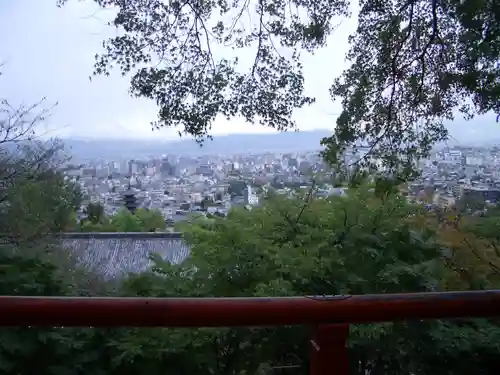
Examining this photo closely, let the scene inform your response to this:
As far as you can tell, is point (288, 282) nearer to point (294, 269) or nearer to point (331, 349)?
point (294, 269)

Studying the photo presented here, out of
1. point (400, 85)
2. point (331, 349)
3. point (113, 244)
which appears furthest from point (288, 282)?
point (113, 244)

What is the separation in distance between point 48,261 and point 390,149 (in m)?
2.38

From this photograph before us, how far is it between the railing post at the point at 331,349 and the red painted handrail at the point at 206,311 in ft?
0.10

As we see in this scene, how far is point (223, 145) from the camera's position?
3.46m

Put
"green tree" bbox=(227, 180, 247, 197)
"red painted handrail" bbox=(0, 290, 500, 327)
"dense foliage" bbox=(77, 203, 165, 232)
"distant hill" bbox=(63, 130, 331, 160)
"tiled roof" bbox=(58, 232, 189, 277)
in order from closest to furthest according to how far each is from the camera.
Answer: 1. "red painted handrail" bbox=(0, 290, 500, 327)
2. "distant hill" bbox=(63, 130, 331, 160)
3. "green tree" bbox=(227, 180, 247, 197)
4. "tiled roof" bbox=(58, 232, 189, 277)
5. "dense foliage" bbox=(77, 203, 165, 232)

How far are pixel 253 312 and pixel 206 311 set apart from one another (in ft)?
0.38

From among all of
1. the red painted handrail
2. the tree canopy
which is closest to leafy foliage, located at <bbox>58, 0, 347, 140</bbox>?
the tree canopy

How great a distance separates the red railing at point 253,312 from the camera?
1.29 meters

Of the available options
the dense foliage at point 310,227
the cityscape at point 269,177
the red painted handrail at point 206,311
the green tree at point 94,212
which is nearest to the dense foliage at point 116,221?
the green tree at point 94,212

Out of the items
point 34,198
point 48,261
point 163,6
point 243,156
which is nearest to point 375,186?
point 243,156

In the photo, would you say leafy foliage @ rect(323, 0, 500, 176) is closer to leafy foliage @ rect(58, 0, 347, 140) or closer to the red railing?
leafy foliage @ rect(58, 0, 347, 140)

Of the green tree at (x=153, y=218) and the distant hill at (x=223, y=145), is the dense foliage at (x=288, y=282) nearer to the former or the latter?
the distant hill at (x=223, y=145)

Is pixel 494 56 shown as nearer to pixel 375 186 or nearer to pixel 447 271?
pixel 375 186

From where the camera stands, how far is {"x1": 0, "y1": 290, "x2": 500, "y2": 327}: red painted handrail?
1288mm
